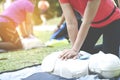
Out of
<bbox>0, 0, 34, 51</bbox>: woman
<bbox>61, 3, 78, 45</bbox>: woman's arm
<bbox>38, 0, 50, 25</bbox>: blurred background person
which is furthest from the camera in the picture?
<bbox>38, 0, 50, 25</bbox>: blurred background person

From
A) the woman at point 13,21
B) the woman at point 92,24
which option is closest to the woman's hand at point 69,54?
the woman at point 92,24

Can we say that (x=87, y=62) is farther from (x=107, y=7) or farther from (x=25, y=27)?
(x=25, y=27)

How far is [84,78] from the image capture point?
3.27 meters

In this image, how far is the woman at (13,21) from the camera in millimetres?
6207

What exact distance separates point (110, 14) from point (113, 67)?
0.67 metres

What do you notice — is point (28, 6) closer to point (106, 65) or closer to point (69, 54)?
point (69, 54)

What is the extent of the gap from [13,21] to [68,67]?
3.17m

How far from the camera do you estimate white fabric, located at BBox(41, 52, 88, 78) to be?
3.25 metres

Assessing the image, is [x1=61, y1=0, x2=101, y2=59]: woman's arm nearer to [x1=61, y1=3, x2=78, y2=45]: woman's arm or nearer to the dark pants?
[x1=61, y1=3, x2=78, y2=45]: woman's arm

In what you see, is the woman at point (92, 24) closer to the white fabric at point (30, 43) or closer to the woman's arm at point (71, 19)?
the woman's arm at point (71, 19)

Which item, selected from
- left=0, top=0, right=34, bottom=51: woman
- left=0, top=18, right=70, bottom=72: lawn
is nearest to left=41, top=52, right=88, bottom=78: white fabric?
left=0, top=18, right=70, bottom=72: lawn

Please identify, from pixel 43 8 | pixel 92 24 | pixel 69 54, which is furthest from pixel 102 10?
pixel 43 8

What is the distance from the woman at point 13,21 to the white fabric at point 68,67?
295 centimetres

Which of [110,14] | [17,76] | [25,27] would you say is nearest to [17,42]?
[25,27]
